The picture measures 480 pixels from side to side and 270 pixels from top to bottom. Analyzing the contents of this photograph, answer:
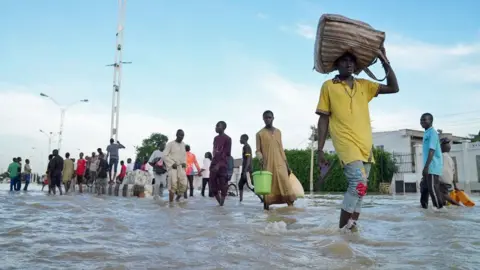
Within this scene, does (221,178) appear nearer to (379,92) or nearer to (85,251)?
(379,92)

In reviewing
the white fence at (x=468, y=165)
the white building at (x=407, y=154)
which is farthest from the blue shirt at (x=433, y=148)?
the white fence at (x=468, y=165)

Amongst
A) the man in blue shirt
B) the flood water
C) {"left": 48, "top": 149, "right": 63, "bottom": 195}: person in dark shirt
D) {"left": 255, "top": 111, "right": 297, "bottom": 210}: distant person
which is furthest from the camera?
{"left": 48, "top": 149, "right": 63, "bottom": 195}: person in dark shirt

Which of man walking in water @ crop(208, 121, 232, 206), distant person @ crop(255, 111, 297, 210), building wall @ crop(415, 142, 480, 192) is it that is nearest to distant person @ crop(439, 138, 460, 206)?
distant person @ crop(255, 111, 297, 210)

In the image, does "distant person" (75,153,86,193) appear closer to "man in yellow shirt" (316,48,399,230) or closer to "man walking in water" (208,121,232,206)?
"man walking in water" (208,121,232,206)

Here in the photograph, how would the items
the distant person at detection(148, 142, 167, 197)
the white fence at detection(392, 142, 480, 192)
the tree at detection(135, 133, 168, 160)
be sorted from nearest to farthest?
1. the distant person at detection(148, 142, 167, 197)
2. the white fence at detection(392, 142, 480, 192)
3. the tree at detection(135, 133, 168, 160)

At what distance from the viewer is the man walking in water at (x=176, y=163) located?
32.3 ft

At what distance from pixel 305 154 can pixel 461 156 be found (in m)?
10.1

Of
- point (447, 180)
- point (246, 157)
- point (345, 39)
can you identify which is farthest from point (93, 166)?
point (345, 39)

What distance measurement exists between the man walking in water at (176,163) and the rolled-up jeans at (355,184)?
6.14m

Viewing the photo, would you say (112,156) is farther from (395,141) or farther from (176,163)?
(395,141)

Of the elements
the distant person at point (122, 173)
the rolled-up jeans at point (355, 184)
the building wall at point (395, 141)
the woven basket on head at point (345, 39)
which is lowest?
the rolled-up jeans at point (355, 184)

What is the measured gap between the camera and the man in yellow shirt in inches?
164

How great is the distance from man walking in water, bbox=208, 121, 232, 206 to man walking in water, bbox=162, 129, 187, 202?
2.88 feet

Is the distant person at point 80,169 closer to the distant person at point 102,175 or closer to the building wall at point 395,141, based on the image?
the distant person at point 102,175
